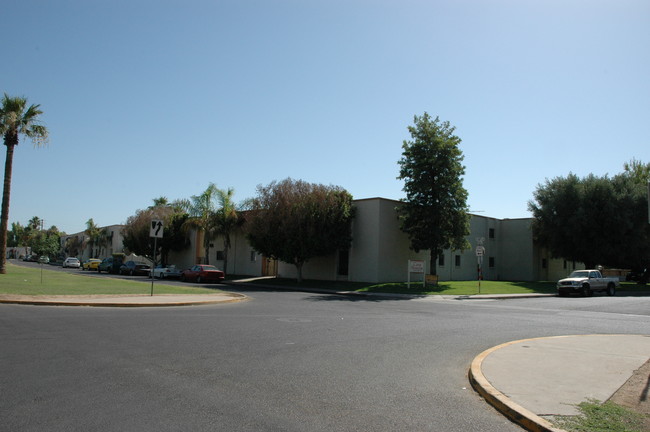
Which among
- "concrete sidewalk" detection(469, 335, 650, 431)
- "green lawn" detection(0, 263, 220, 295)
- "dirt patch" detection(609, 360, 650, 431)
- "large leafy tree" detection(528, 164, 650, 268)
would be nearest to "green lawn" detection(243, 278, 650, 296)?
"large leafy tree" detection(528, 164, 650, 268)

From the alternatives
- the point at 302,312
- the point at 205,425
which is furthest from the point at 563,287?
the point at 205,425

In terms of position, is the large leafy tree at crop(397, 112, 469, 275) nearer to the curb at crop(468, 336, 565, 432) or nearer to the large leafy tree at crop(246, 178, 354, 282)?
the large leafy tree at crop(246, 178, 354, 282)

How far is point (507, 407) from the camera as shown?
19.3 feet

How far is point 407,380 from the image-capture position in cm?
741

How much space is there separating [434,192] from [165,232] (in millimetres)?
30003

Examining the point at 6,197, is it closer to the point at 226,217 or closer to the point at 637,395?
the point at 226,217

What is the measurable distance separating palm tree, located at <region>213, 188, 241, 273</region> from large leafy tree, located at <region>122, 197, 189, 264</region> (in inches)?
314

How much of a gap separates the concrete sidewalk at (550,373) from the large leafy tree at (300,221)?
2376 centimetres

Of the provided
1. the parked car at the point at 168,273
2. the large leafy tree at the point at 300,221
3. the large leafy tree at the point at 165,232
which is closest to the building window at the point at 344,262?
the large leafy tree at the point at 300,221

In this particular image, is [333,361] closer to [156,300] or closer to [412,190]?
[156,300]

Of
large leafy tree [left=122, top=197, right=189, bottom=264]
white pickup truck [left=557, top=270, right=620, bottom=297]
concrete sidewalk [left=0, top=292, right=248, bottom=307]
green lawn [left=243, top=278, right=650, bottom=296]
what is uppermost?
large leafy tree [left=122, top=197, right=189, bottom=264]

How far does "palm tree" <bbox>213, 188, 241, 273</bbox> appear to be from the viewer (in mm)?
43531

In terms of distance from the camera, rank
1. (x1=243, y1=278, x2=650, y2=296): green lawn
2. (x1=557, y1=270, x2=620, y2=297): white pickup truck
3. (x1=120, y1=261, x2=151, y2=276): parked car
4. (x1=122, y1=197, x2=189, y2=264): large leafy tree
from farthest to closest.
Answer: (x1=122, y1=197, x2=189, y2=264): large leafy tree
(x1=120, y1=261, x2=151, y2=276): parked car
(x1=557, y1=270, x2=620, y2=297): white pickup truck
(x1=243, y1=278, x2=650, y2=296): green lawn

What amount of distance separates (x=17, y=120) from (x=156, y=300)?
2252cm
